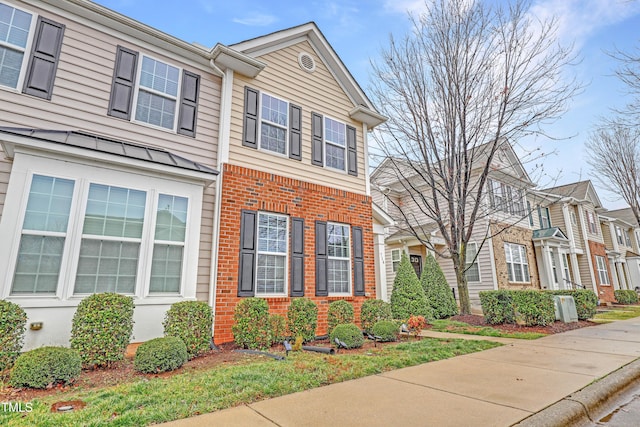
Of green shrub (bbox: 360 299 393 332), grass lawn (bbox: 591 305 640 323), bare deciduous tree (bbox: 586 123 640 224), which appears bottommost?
grass lawn (bbox: 591 305 640 323)

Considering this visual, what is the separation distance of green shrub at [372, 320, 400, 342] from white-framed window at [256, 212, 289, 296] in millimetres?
2083

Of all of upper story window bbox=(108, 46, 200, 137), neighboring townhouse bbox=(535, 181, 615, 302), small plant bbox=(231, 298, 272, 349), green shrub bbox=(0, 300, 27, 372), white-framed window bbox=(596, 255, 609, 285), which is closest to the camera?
green shrub bbox=(0, 300, 27, 372)

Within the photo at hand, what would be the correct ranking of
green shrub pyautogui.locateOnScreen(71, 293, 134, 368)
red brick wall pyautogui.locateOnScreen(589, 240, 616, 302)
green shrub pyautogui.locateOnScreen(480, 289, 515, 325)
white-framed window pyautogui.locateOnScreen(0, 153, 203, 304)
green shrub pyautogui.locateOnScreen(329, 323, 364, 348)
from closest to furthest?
green shrub pyautogui.locateOnScreen(71, 293, 134, 368)
white-framed window pyautogui.locateOnScreen(0, 153, 203, 304)
green shrub pyautogui.locateOnScreen(329, 323, 364, 348)
green shrub pyautogui.locateOnScreen(480, 289, 515, 325)
red brick wall pyautogui.locateOnScreen(589, 240, 616, 302)

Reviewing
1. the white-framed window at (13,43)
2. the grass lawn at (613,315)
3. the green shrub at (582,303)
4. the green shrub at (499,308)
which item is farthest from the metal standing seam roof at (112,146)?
the grass lawn at (613,315)

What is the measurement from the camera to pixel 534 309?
8898 mm

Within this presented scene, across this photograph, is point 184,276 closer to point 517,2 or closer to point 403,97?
point 403,97

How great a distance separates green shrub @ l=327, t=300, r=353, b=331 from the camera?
23.4 ft

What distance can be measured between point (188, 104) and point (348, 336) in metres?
5.81

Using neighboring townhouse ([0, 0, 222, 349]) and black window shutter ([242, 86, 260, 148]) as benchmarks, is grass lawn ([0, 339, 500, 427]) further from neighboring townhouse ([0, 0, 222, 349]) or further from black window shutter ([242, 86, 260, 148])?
black window shutter ([242, 86, 260, 148])

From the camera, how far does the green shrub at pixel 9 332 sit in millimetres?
3975

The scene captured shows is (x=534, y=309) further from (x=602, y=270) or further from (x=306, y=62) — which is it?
(x=602, y=270)

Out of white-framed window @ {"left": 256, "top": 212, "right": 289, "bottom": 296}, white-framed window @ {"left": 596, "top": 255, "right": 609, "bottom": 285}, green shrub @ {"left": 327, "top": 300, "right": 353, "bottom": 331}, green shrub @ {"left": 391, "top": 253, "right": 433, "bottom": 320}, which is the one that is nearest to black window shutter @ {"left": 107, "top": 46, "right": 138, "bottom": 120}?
white-framed window @ {"left": 256, "top": 212, "right": 289, "bottom": 296}

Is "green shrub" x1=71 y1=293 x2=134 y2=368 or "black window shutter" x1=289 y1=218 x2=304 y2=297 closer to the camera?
"green shrub" x1=71 y1=293 x2=134 y2=368

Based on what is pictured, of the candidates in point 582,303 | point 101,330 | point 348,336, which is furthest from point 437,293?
point 101,330
